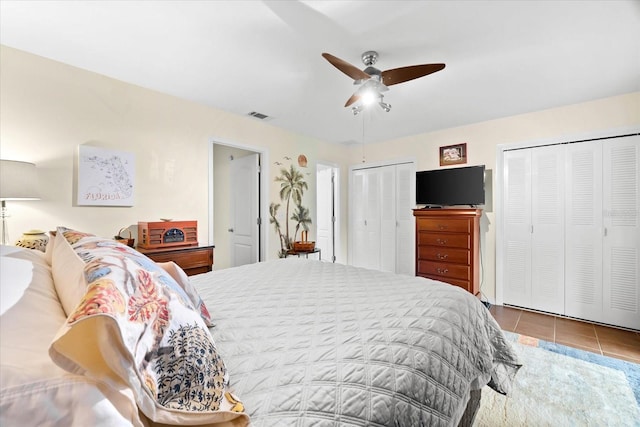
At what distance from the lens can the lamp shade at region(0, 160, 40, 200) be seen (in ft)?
6.20

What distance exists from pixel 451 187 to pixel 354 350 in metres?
3.58

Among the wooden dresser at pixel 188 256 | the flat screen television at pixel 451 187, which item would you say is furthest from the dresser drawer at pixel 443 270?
the wooden dresser at pixel 188 256

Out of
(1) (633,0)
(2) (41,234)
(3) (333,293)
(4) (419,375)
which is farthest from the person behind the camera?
(2) (41,234)

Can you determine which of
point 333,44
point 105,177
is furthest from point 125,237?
point 333,44

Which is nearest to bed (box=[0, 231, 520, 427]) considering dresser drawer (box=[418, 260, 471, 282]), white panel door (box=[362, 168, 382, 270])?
dresser drawer (box=[418, 260, 471, 282])

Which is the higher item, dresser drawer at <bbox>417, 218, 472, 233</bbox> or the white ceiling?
the white ceiling

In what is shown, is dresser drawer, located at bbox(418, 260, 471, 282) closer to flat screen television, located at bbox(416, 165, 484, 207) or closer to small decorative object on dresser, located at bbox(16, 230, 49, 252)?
flat screen television, located at bbox(416, 165, 484, 207)

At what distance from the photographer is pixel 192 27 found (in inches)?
77.7

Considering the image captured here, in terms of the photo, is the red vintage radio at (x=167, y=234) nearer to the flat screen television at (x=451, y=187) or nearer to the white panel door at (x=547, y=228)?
the flat screen television at (x=451, y=187)

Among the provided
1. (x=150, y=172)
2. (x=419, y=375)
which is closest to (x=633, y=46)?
(x=419, y=375)

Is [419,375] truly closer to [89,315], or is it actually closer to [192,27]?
[89,315]

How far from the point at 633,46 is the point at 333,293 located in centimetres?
304

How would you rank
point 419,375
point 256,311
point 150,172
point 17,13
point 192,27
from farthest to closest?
Answer: point 150,172 < point 192,27 < point 17,13 < point 256,311 < point 419,375

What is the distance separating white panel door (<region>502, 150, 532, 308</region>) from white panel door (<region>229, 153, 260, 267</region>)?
3497mm
